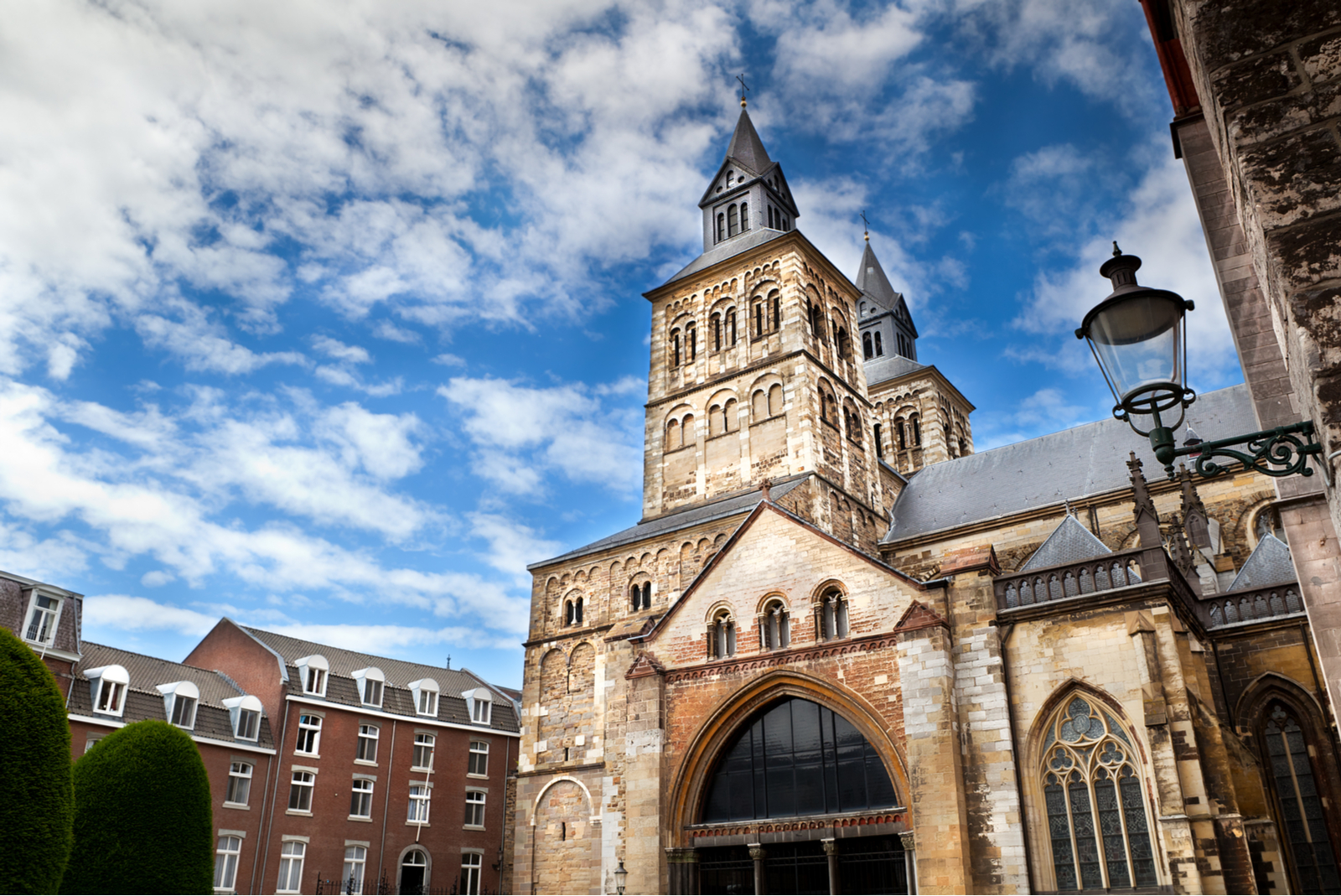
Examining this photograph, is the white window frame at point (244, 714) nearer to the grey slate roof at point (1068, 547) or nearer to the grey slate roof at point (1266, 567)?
the grey slate roof at point (1068, 547)

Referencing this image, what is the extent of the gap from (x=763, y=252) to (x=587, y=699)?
17.6m

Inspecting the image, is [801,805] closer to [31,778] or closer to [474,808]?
[31,778]

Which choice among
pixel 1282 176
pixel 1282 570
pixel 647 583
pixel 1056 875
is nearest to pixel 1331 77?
pixel 1282 176

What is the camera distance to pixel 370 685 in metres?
34.6

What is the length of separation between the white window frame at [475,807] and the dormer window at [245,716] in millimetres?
8937

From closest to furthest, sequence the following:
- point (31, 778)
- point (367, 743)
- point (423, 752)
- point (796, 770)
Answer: point (31, 778) → point (796, 770) → point (367, 743) → point (423, 752)

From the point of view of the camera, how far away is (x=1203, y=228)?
7.12 meters

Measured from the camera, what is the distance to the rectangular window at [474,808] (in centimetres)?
3553

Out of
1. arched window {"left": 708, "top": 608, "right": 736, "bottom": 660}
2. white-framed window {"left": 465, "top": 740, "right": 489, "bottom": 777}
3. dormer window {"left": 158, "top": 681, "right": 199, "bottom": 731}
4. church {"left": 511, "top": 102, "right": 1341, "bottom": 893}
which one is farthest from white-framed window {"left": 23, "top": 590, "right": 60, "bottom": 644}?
arched window {"left": 708, "top": 608, "right": 736, "bottom": 660}

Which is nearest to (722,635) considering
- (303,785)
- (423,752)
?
(303,785)

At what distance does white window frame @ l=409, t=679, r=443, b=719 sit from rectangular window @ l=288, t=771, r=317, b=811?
545 centimetres

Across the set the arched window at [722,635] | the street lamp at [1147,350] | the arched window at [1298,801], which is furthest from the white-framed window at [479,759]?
the street lamp at [1147,350]

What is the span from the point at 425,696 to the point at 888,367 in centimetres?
2762

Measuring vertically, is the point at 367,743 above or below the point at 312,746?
above
